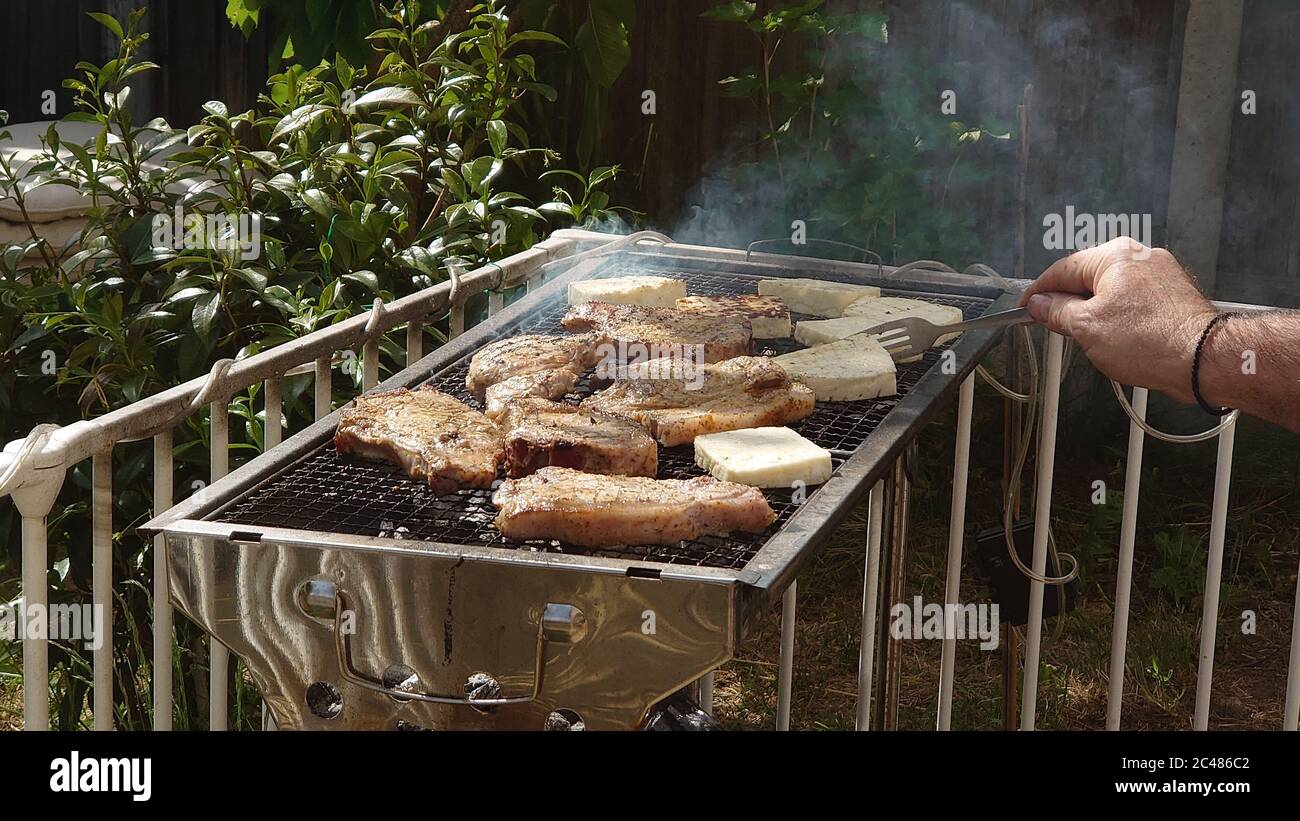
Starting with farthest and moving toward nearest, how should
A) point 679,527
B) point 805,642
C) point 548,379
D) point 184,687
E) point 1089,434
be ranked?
point 1089,434
point 805,642
point 184,687
point 548,379
point 679,527

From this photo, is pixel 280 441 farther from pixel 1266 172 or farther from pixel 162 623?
pixel 1266 172

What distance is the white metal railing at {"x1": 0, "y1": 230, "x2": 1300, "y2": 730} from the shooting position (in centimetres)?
221

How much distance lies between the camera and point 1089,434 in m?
6.58

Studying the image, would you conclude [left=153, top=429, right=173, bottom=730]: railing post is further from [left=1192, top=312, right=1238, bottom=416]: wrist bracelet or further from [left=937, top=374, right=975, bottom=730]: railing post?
[left=937, top=374, right=975, bottom=730]: railing post

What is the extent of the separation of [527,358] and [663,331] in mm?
442

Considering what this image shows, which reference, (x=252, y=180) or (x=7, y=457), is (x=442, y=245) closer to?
(x=252, y=180)

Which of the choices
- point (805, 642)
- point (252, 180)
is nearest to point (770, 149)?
point (805, 642)

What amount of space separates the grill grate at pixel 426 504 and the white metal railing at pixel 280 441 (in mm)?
220

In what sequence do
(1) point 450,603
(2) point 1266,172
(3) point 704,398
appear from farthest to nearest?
1. (2) point 1266,172
2. (3) point 704,398
3. (1) point 450,603

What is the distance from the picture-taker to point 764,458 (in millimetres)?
2420

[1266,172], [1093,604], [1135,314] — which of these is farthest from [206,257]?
[1266,172]

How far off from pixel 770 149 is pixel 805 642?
2.64 m

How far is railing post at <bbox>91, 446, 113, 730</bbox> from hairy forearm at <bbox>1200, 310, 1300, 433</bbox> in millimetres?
1919

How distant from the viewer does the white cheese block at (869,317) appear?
330cm
